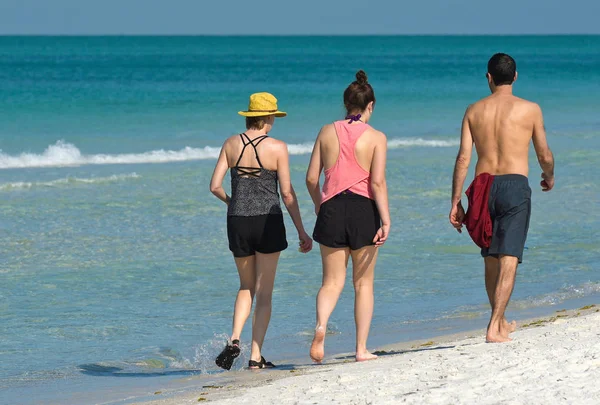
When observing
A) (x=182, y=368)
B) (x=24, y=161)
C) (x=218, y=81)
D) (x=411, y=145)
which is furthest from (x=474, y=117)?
(x=218, y=81)

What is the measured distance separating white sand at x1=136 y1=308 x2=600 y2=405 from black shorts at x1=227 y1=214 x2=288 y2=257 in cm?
80

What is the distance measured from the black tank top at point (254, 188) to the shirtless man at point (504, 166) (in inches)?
43.6

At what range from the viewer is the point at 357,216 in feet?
18.0

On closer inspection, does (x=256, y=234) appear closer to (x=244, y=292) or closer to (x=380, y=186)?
(x=244, y=292)

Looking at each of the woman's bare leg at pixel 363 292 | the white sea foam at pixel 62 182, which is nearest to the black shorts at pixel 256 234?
the woman's bare leg at pixel 363 292

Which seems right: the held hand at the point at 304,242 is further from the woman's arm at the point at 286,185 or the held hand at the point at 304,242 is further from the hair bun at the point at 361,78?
the hair bun at the point at 361,78

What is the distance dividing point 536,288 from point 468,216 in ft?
11.0

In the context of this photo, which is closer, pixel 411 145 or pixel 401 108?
pixel 411 145

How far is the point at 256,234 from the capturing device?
5871mm

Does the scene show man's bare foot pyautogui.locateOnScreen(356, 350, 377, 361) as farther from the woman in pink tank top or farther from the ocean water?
the ocean water

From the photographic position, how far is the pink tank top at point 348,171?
18.0ft

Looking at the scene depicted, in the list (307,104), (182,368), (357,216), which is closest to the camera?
(357,216)

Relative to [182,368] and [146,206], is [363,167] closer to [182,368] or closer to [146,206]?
[182,368]

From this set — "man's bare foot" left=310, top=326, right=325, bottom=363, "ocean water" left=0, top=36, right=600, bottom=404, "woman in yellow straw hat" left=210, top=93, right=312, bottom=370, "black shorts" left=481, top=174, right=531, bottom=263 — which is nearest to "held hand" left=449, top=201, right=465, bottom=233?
"black shorts" left=481, top=174, right=531, bottom=263
